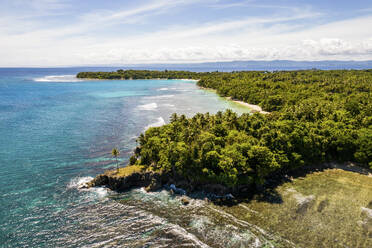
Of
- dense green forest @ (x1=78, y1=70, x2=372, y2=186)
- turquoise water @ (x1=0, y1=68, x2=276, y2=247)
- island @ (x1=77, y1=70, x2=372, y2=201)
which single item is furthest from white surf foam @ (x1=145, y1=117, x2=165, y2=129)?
island @ (x1=77, y1=70, x2=372, y2=201)

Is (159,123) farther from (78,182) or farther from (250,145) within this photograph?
(250,145)

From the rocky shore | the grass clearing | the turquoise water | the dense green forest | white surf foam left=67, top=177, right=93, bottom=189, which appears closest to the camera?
the turquoise water

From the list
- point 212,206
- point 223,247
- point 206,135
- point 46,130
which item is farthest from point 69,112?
point 223,247

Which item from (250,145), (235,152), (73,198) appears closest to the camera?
(73,198)

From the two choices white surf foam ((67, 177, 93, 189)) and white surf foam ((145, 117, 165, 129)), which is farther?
white surf foam ((145, 117, 165, 129))

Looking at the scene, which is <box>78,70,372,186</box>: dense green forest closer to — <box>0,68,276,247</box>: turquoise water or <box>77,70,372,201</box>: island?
<box>77,70,372,201</box>: island

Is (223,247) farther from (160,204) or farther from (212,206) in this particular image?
(160,204)

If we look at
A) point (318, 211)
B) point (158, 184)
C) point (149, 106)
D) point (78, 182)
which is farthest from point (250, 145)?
point (149, 106)

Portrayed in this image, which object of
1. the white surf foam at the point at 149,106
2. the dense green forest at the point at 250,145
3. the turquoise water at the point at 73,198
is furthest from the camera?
the white surf foam at the point at 149,106

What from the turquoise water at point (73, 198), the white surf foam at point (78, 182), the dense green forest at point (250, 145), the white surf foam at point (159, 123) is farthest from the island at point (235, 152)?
the white surf foam at point (159, 123)

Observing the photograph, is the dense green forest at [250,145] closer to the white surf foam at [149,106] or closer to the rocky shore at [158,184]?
the rocky shore at [158,184]

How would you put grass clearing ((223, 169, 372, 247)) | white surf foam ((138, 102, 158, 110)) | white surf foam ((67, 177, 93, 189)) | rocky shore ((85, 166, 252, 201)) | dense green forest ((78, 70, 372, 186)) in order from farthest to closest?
white surf foam ((138, 102, 158, 110))
white surf foam ((67, 177, 93, 189))
rocky shore ((85, 166, 252, 201))
dense green forest ((78, 70, 372, 186))
grass clearing ((223, 169, 372, 247))

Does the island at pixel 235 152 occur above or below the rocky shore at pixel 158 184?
above
